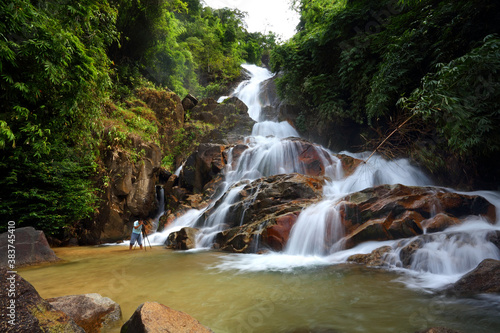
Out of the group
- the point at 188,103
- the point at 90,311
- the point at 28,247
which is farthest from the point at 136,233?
the point at 188,103

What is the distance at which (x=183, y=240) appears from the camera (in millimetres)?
7949

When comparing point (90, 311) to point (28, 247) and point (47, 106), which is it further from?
point (47, 106)

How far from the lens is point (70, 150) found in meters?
8.03

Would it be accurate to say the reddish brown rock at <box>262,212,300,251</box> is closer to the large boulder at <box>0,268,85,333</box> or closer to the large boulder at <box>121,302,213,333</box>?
the large boulder at <box>121,302,213,333</box>

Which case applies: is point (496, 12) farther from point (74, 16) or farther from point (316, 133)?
point (74, 16)

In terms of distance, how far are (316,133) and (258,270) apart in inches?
481

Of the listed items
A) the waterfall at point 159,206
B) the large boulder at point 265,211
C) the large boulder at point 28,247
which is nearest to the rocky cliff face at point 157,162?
the waterfall at point 159,206

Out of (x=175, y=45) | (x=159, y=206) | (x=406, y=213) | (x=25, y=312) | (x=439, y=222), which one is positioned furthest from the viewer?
(x=175, y=45)

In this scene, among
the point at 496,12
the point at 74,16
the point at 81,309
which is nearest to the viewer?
the point at 81,309

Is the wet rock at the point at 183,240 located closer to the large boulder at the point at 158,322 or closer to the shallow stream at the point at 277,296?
the shallow stream at the point at 277,296

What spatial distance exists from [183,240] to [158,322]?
20.6 ft

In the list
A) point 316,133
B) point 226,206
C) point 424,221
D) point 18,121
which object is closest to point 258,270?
point 424,221

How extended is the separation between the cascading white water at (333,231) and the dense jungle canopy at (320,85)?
1.70 m

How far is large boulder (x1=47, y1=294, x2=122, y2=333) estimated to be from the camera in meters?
2.39
